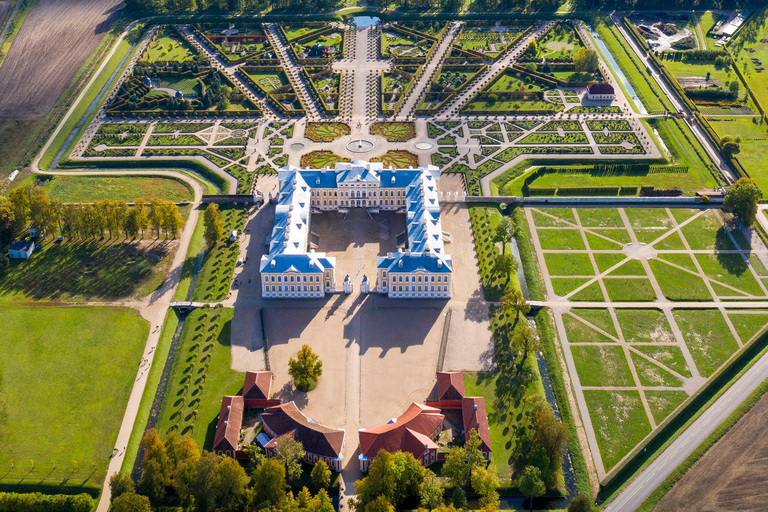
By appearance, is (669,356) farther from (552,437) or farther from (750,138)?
(750,138)

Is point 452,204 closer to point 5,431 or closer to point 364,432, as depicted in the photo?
point 364,432

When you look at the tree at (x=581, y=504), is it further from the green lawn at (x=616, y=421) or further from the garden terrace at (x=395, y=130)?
the garden terrace at (x=395, y=130)

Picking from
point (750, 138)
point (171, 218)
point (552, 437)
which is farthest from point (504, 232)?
point (750, 138)

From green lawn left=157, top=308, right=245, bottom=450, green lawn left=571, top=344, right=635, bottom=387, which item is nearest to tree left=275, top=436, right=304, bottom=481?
green lawn left=157, top=308, right=245, bottom=450

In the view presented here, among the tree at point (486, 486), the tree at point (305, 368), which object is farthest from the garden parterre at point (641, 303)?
the tree at point (305, 368)

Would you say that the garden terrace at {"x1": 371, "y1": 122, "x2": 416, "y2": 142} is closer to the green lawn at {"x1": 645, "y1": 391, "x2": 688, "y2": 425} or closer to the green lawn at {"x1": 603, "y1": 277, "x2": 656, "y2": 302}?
the green lawn at {"x1": 603, "y1": 277, "x2": 656, "y2": 302}
